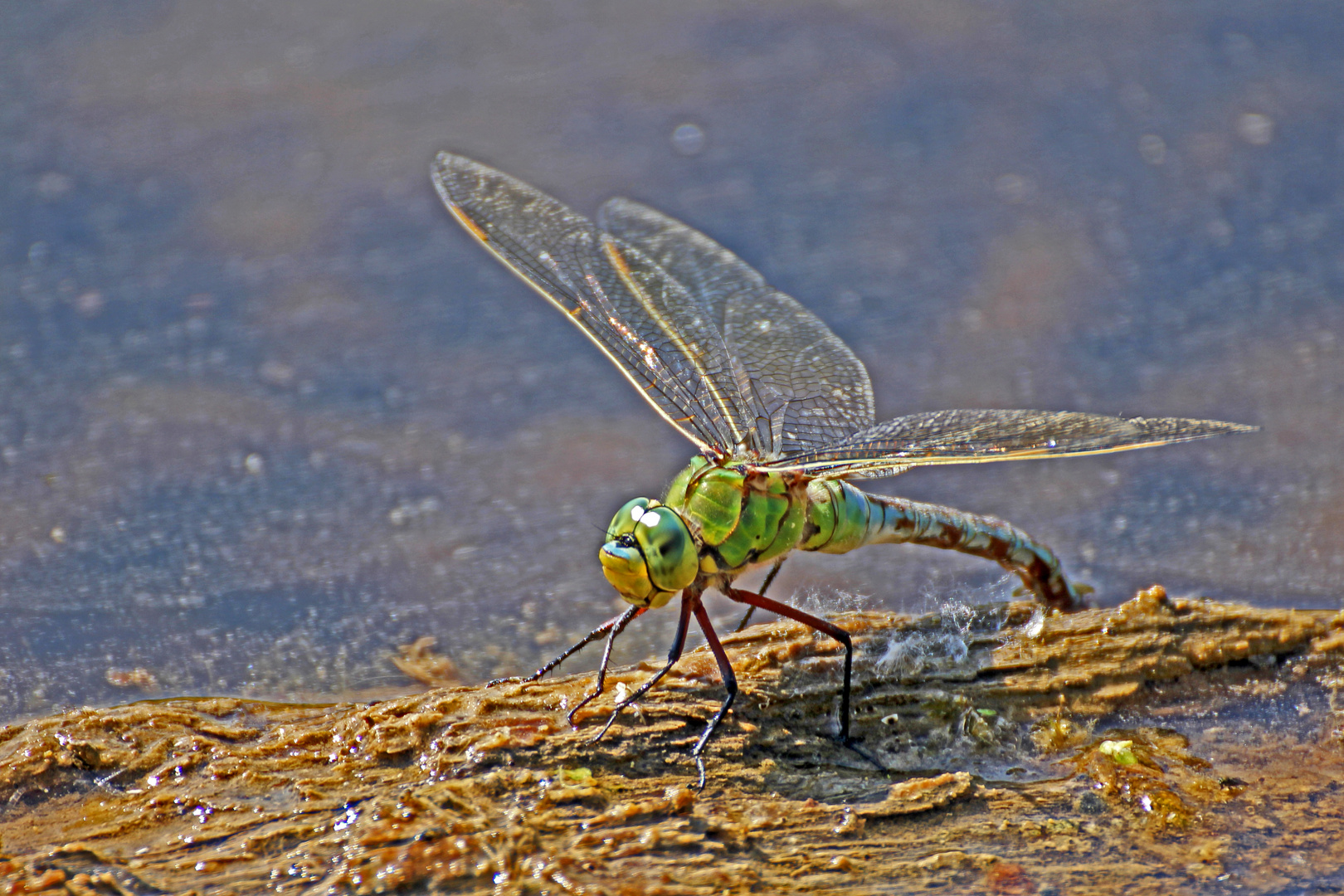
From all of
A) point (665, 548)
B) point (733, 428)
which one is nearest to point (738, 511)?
point (665, 548)

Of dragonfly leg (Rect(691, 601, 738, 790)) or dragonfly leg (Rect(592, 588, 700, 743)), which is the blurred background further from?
dragonfly leg (Rect(691, 601, 738, 790))

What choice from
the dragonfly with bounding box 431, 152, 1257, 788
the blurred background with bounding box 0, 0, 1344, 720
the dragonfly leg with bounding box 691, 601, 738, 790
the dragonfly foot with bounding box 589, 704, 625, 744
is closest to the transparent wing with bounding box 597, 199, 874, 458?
the dragonfly with bounding box 431, 152, 1257, 788

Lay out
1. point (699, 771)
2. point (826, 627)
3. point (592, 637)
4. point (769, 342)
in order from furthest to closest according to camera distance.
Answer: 1. point (769, 342)
2. point (592, 637)
3. point (826, 627)
4. point (699, 771)

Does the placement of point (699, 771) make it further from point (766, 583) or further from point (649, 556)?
point (766, 583)

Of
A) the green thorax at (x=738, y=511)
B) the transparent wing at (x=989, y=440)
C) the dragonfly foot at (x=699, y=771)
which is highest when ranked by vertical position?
the transparent wing at (x=989, y=440)

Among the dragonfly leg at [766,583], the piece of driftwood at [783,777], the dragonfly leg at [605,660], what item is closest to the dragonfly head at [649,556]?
the dragonfly leg at [605,660]

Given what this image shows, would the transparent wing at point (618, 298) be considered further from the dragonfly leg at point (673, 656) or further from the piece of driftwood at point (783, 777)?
the piece of driftwood at point (783, 777)
